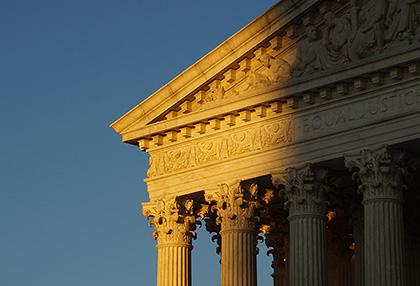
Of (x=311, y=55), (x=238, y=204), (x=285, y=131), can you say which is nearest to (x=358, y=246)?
(x=238, y=204)

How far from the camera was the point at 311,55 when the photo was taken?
61062 mm

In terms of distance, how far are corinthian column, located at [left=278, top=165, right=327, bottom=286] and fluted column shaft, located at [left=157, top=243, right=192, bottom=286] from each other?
5.92m

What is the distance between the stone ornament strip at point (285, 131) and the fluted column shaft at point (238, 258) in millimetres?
3063

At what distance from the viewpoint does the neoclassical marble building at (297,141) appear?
190 ft

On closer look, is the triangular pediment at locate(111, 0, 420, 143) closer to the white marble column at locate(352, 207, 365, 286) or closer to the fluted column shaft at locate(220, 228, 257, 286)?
the fluted column shaft at locate(220, 228, 257, 286)

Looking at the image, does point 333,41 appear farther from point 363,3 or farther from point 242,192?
point 242,192

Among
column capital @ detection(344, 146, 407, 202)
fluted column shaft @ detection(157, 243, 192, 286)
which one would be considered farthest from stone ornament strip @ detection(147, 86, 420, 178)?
fluted column shaft @ detection(157, 243, 192, 286)

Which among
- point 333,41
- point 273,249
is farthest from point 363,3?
point 273,249

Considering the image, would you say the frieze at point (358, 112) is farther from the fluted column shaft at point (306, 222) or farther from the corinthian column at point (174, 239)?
the corinthian column at point (174, 239)

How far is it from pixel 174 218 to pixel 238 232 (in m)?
3.27

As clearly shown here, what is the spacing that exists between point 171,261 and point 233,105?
7.15 m

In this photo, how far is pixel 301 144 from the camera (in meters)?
60.8

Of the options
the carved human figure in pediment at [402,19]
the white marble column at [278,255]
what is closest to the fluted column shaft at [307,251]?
the carved human figure in pediment at [402,19]

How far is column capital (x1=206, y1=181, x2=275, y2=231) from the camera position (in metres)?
62.9
